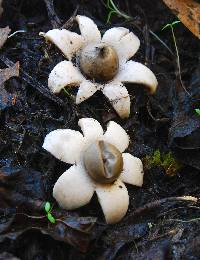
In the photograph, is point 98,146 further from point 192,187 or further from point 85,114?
point 192,187

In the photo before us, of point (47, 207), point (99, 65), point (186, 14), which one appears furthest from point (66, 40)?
point (47, 207)

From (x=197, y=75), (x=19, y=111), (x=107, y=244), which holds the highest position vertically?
(x=197, y=75)

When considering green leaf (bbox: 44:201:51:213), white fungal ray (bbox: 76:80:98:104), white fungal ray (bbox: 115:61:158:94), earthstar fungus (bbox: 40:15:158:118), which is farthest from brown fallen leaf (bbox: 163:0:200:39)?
green leaf (bbox: 44:201:51:213)

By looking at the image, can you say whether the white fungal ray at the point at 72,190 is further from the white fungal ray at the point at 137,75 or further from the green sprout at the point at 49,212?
the white fungal ray at the point at 137,75

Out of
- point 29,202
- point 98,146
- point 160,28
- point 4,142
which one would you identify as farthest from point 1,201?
point 160,28

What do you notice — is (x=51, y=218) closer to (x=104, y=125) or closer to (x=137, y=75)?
(x=104, y=125)

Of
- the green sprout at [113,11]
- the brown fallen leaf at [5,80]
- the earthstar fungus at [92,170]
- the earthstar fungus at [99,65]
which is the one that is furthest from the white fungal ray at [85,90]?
the green sprout at [113,11]
